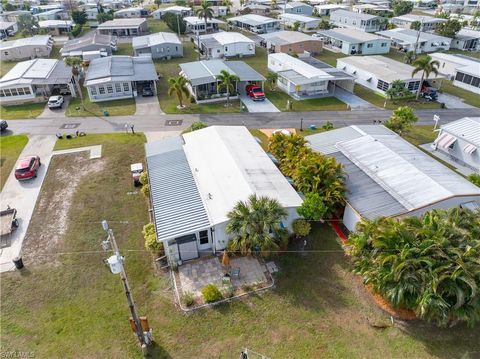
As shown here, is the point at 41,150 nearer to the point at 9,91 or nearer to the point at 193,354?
the point at 9,91

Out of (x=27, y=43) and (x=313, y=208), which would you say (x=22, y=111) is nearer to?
(x=27, y=43)

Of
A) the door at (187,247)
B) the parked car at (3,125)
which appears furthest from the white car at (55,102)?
the door at (187,247)

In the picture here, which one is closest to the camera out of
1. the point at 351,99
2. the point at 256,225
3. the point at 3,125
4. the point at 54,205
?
the point at 256,225

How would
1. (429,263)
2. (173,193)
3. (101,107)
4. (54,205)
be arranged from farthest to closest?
(101,107) < (54,205) < (173,193) < (429,263)

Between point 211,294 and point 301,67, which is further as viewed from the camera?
point 301,67

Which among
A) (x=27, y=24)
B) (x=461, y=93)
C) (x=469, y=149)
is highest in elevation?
(x=27, y=24)

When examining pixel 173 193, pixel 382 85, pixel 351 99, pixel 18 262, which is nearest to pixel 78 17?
pixel 351 99

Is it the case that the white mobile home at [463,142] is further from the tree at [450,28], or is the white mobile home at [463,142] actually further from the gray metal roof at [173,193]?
the tree at [450,28]

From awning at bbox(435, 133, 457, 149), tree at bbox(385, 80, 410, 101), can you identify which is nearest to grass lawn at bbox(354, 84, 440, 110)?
tree at bbox(385, 80, 410, 101)
